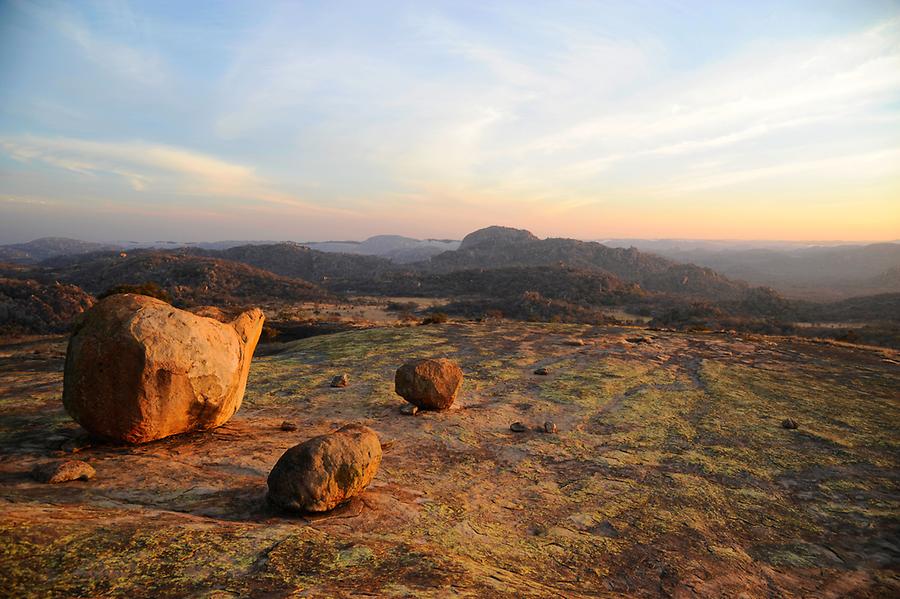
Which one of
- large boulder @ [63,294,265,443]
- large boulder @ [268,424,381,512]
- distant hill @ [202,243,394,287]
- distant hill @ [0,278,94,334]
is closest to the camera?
large boulder @ [268,424,381,512]

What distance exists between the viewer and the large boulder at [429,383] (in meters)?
11.2

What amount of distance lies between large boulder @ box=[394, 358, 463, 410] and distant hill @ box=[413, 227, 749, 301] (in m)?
71.2

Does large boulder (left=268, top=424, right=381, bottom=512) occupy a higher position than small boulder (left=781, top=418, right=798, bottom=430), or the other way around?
large boulder (left=268, top=424, right=381, bottom=512)

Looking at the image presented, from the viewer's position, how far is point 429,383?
11.2 meters

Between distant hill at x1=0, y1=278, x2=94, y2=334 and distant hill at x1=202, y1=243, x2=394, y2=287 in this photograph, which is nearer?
distant hill at x1=0, y1=278, x2=94, y2=334

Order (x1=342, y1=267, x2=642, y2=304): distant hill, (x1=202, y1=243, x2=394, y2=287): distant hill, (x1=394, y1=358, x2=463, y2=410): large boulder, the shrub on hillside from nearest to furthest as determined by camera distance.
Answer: (x1=394, y1=358, x2=463, y2=410): large boulder
the shrub on hillside
(x1=342, y1=267, x2=642, y2=304): distant hill
(x1=202, y1=243, x2=394, y2=287): distant hill

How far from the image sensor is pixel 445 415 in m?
11.2

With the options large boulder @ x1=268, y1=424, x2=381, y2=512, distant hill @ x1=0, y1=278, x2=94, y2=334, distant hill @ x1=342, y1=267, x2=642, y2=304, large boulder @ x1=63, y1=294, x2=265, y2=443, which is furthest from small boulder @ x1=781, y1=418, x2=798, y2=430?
distant hill @ x1=342, y1=267, x2=642, y2=304

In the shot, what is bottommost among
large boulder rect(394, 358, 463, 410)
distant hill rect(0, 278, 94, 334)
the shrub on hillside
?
distant hill rect(0, 278, 94, 334)

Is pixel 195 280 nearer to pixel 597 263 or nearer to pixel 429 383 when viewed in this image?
pixel 429 383

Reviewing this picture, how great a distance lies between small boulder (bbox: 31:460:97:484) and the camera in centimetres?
617

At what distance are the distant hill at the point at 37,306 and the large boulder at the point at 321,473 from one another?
33463 mm

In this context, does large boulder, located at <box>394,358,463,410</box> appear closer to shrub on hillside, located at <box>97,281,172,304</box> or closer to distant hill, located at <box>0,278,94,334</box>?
shrub on hillside, located at <box>97,281,172,304</box>

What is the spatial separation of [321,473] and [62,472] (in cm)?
381
